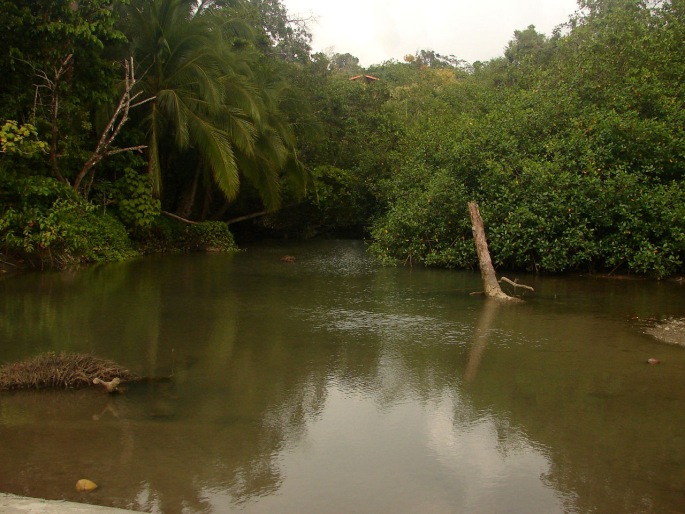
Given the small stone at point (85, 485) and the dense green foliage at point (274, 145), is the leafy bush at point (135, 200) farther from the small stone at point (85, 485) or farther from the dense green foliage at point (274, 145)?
the small stone at point (85, 485)

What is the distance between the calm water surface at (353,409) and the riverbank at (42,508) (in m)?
0.58

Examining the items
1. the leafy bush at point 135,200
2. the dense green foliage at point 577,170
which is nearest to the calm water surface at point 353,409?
the dense green foliage at point 577,170

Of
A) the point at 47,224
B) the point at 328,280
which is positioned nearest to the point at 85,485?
the point at 328,280

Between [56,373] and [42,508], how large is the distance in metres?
2.90

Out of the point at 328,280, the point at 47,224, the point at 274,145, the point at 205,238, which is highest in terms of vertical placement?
the point at 274,145

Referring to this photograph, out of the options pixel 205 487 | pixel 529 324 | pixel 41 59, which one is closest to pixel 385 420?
pixel 205 487

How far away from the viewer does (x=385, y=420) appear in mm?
5430

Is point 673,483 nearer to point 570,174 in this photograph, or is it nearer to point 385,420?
point 385,420

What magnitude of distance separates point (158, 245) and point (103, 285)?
22.5 ft

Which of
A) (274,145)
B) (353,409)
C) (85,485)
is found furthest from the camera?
(274,145)

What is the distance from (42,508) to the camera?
317cm

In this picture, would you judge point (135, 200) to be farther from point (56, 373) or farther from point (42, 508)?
point (42, 508)

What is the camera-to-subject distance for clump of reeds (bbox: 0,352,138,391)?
19.0 feet

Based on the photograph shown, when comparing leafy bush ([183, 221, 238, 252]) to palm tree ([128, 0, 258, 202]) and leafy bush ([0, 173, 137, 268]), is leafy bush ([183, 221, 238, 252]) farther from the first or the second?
leafy bush ([0, 173, 137, 268])
